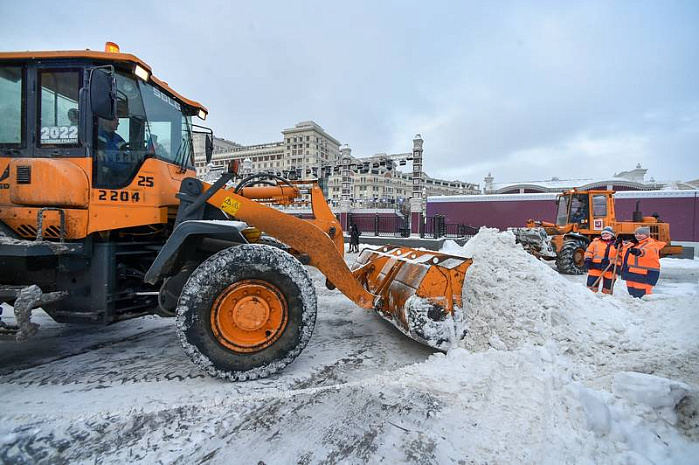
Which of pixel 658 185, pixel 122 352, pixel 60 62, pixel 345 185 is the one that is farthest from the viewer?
pixel 658 185

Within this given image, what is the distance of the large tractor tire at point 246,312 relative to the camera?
2.71 m

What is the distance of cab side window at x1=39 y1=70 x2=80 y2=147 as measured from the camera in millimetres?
2943

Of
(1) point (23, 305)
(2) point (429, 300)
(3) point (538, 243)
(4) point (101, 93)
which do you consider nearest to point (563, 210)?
(3) point (538, 243)

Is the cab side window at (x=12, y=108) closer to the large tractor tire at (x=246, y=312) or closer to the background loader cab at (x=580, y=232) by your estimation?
the large tractor tire at (x=246, y=312)

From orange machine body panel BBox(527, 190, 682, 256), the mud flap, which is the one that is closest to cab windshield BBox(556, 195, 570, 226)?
orange machine body panel BBox(527, 190, 682, 256)

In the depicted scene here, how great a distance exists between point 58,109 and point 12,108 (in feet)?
1.27

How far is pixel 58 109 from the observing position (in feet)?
9.77

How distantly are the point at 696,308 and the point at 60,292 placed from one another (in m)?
6.34

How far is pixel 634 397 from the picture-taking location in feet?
7.21

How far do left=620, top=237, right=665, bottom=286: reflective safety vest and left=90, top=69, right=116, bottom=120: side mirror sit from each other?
7.65 meters

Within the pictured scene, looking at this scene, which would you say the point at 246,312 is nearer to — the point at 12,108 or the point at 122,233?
the point at 122,233

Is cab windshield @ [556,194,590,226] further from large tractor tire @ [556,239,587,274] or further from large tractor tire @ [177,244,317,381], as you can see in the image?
large tractor tire @ [177,244,317,381]

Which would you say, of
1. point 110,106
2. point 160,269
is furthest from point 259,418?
point 110,106

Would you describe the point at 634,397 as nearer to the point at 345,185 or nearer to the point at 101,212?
the point at 101,212
